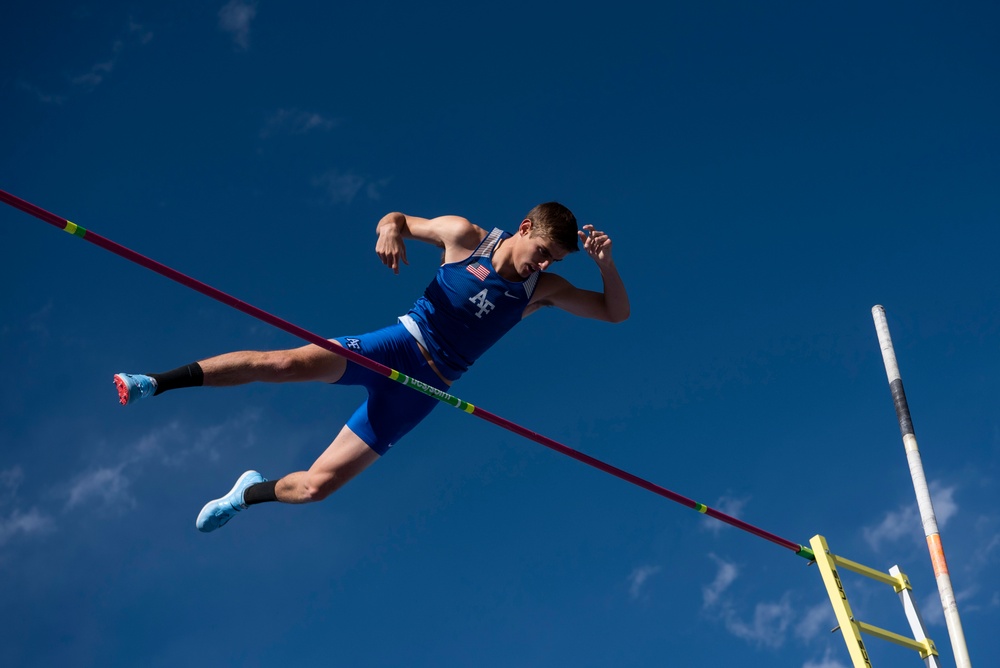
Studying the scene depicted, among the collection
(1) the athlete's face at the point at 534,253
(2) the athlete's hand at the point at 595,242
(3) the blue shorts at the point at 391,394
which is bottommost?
(3) the blue shorts at the point at 391,394

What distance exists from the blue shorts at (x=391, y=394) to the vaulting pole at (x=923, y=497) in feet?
12.4

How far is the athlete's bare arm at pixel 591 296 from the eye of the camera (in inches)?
288

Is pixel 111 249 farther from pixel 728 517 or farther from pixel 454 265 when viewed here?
pixel 728 517

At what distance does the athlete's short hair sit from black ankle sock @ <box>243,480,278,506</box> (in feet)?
8.29

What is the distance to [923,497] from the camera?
8.40 m

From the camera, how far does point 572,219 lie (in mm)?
7094

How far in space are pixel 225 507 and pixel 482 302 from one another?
247cm

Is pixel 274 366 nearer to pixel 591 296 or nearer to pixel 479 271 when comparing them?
pixel 479 271

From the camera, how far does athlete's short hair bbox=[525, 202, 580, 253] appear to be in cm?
701

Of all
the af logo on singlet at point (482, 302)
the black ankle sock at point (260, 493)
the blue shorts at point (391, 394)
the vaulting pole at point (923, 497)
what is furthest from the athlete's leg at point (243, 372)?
the vaulting pole at point (923, 497)

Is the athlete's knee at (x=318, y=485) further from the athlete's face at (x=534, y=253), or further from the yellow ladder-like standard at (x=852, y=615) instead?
the yellow ladder-like standard at (x=852, y=615)

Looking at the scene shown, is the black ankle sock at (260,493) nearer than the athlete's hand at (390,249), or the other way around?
the athlete's hand at (390,249)

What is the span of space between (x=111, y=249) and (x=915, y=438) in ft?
20.1

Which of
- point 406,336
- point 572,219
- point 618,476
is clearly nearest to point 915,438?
point 618,476
